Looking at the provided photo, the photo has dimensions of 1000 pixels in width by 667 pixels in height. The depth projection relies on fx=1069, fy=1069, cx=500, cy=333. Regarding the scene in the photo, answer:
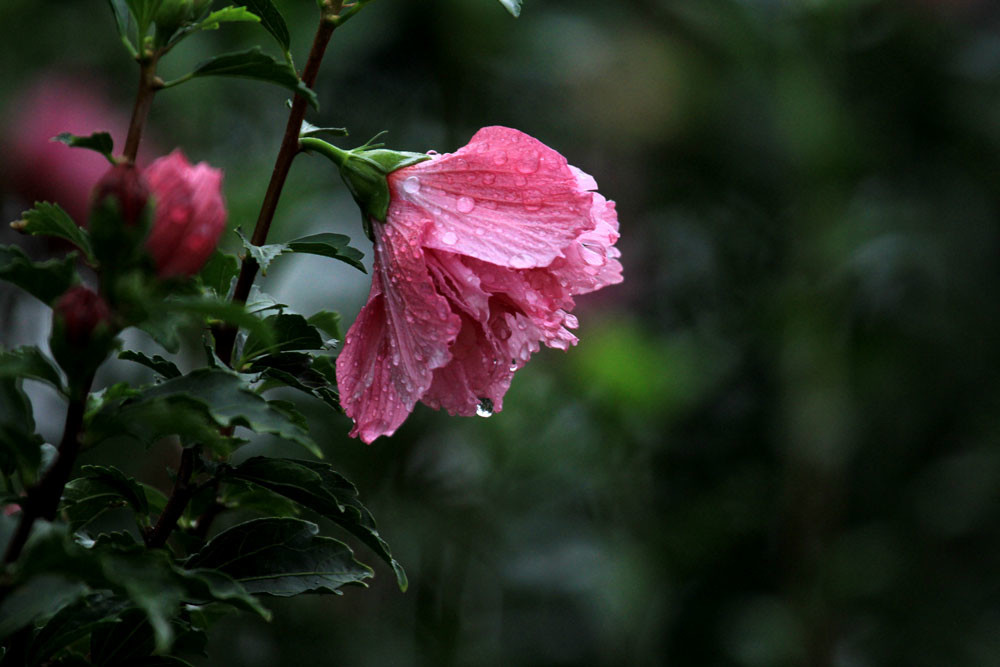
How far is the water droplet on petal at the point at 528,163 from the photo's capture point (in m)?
0.56

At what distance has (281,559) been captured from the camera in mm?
496

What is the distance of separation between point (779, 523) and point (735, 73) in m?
0.80

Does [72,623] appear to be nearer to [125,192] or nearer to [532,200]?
[125,192]

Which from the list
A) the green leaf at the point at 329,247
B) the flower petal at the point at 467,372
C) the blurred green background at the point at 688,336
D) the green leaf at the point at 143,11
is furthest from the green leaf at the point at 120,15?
the blurred green background at the point at 688,336

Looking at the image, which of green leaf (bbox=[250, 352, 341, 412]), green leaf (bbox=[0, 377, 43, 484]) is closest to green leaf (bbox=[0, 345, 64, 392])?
green leaf (bbox=[0, 377, 43, 484])

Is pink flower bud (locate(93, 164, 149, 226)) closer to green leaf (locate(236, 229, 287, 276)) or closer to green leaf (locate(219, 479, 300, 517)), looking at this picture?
green leaf (locate(236, 229, 287, 276))

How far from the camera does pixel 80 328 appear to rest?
39cm

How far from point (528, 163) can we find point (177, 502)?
0.24m

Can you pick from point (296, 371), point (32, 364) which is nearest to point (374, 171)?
point (296, 371)

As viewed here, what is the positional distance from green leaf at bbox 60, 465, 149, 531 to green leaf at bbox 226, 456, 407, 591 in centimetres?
5

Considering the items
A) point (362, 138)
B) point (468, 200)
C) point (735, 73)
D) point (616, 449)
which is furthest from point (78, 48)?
point (735, 73)

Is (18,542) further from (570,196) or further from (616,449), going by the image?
(616,449)

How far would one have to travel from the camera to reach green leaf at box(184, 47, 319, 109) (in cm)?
45

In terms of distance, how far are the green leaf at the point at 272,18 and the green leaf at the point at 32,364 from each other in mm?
196
